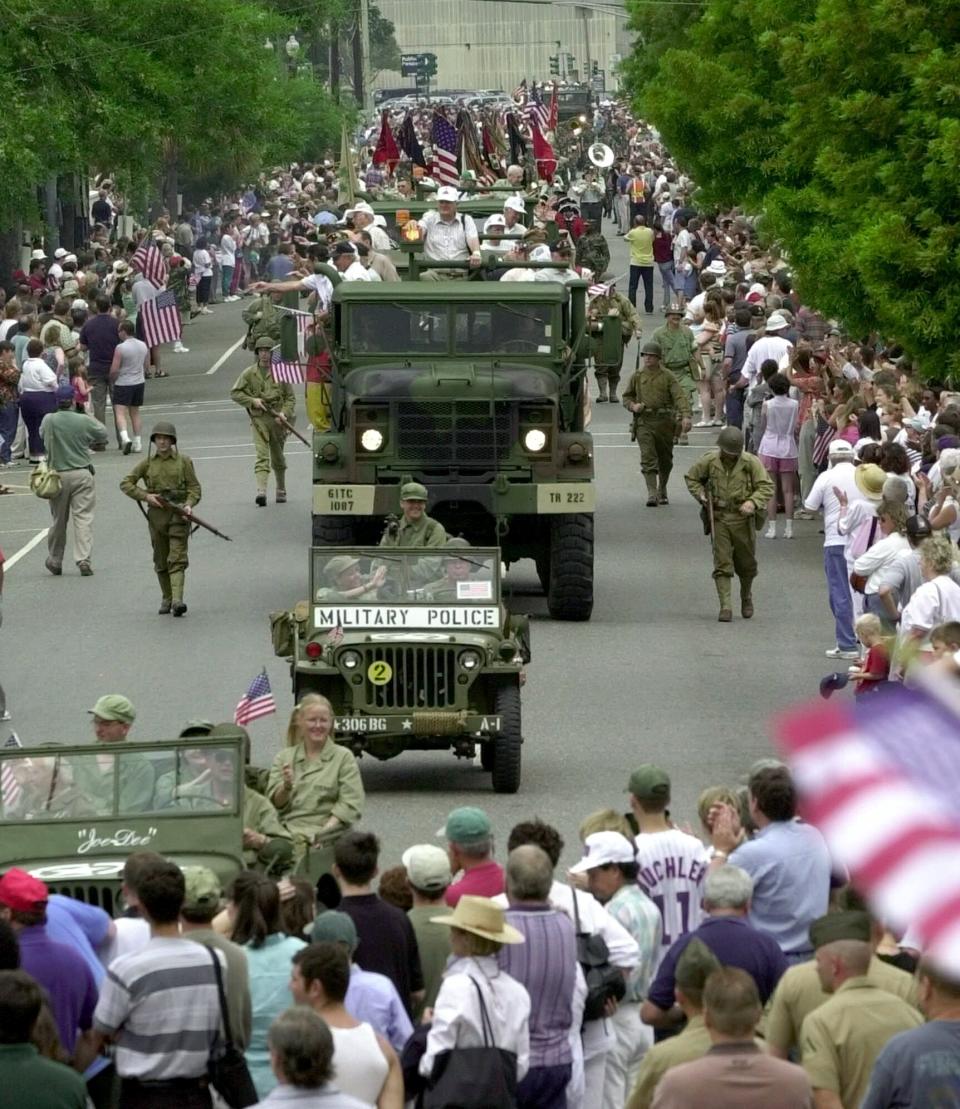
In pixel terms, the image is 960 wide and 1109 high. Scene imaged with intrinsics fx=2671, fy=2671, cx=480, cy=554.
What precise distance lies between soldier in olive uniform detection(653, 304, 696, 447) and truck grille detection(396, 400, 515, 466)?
6.70 m

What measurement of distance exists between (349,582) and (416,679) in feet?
2.67

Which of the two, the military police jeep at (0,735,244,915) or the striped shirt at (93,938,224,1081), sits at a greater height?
the striped shirt at (93,938,224,1081)

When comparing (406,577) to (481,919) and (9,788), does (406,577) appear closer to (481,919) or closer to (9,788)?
(9,788)

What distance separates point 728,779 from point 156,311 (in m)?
20.2

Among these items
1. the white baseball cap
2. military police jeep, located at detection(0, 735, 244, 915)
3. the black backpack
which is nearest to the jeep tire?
military police jeep, located at detection(0, 735, 244, 915)

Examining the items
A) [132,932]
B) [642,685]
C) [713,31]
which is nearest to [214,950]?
[132,932]

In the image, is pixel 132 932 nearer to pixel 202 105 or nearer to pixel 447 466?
pixel 447 466

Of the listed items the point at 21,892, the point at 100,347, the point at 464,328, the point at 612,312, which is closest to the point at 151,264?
the point at 100,347

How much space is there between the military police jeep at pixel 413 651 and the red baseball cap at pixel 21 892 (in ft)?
23.1

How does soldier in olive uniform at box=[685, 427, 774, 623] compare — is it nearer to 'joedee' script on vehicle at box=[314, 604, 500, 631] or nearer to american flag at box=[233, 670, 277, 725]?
'joedee' script on vehicle at box=[314, 604, 500, 631]

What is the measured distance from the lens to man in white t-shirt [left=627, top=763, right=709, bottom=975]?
899cm

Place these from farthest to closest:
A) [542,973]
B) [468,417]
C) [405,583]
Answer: [468,417] → [405,583] → [542,973]

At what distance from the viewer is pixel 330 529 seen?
2136 cm

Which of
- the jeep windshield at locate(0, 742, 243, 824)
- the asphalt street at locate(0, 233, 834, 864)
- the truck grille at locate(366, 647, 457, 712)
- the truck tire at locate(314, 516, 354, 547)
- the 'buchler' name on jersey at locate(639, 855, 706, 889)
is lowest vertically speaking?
the asphalt street at locate(0, 233, 834, 864)
